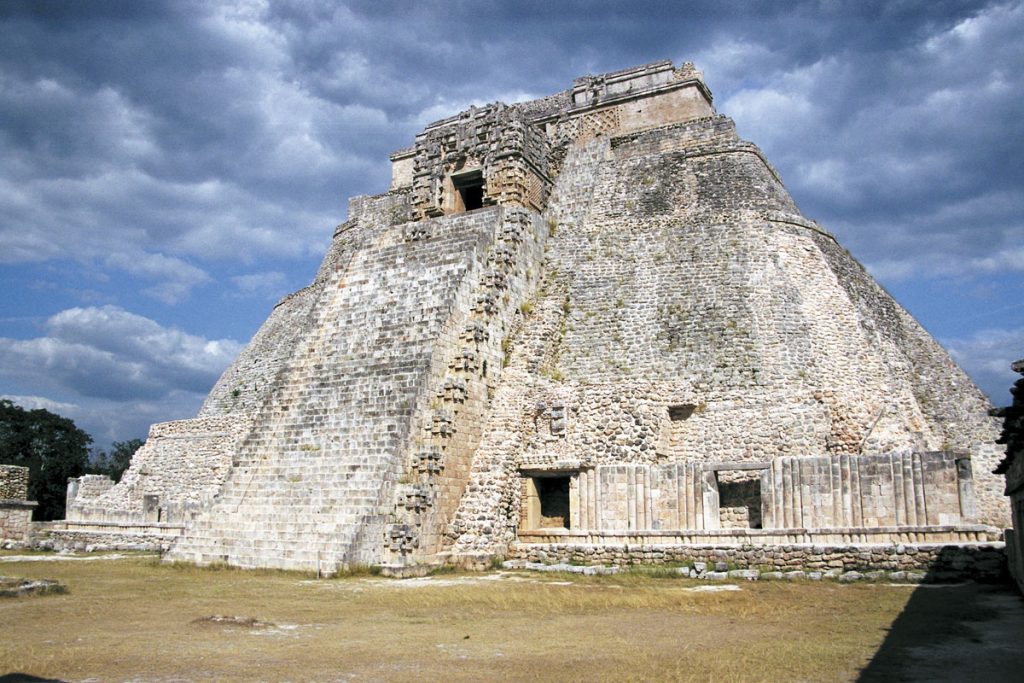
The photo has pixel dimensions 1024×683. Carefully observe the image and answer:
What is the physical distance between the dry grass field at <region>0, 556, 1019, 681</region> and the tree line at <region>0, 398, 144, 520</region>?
32028 mm

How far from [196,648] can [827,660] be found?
5.22m

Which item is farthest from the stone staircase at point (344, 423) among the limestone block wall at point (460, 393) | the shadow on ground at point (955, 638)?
the shadow on ground at point (955, 638)

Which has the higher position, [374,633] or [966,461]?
[966,461]

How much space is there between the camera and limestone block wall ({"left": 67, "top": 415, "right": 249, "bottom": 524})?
67.1 feet

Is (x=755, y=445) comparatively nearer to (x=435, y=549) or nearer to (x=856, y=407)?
(x=856, y=407)

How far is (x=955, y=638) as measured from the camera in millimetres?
7508

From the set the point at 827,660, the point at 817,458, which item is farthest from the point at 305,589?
the point at 817,458

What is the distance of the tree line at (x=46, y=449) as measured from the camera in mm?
40219

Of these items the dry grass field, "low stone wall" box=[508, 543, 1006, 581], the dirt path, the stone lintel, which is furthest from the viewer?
the stone lintel

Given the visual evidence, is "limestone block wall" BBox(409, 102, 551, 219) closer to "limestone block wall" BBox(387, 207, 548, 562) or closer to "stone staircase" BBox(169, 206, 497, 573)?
"limestone block wall" BBox(387, 207, 548, 562)

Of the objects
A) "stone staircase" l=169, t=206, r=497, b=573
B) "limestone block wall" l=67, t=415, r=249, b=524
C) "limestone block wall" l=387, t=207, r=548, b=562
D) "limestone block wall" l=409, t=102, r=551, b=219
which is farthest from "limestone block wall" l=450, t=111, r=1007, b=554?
"limestone block wall" l=67, t=415, r=249, b=524

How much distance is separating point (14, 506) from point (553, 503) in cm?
1347

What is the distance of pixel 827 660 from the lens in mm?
6750

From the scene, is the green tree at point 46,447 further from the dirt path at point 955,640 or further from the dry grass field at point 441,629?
the dirt path at point 955,640
